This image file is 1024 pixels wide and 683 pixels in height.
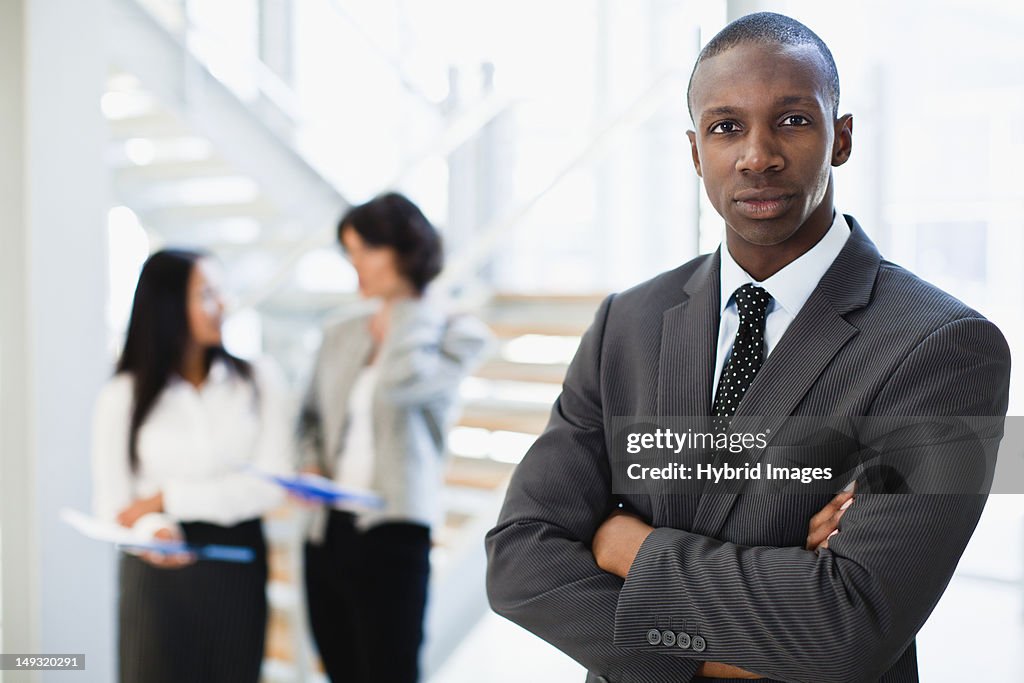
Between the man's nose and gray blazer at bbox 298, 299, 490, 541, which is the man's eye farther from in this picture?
gray blazer at bbox 298, 299, 490, 541

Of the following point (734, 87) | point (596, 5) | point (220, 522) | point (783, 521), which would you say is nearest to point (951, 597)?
point (783, 521)

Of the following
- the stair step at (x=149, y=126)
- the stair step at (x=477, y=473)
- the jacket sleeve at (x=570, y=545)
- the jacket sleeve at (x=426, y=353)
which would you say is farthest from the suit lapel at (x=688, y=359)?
the stair step at (x=149, y=126)

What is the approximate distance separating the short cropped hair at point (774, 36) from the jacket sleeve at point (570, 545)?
403 mm

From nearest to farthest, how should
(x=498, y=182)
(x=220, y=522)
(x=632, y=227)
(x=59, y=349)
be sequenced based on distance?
(x=220, y=522) < (x=59, y=349) < (x=498, y=182) < (x=632, y=227)

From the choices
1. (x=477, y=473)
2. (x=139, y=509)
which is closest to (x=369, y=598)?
(x=139, y=509)

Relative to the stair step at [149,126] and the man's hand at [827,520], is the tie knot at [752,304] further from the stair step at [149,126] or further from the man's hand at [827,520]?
the stair step at [149,126]

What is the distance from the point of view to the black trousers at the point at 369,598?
7.74ft

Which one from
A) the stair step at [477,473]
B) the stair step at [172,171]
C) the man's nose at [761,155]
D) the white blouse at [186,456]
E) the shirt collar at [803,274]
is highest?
the stair step at [172,171]

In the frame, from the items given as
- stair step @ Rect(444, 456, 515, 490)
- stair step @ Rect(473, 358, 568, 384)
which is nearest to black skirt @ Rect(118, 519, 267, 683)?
stair step @ Rect(444, 456, 515, 490)

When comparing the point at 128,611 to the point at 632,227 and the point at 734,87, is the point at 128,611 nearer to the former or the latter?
the point at 734,87

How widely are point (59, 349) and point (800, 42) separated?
2186 millimetres

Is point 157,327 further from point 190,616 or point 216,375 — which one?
point 190,616

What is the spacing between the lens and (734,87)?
3.54 ft

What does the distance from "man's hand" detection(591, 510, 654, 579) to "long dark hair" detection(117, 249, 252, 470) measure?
1602mm
